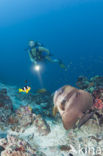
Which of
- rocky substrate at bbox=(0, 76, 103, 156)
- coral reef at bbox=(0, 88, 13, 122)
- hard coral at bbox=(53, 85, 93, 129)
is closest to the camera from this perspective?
hard coral at bbox=(53, 85, 93, 129)

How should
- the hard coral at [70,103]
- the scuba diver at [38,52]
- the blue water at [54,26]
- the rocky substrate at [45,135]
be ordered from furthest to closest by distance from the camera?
1. the blue water at [54,26]
2. the scuba diver at [38,52]
3. the rocky substrate at [45,135]
4. the hard coral at [70,103]

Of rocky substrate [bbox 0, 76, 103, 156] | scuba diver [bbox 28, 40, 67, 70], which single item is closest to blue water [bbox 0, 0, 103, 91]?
scuba diver [bbox 28, 40, 67, 70]

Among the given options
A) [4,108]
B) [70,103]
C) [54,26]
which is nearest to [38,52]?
[4,108]

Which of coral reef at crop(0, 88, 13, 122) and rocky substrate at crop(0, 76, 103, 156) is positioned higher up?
coral reef at crop(0, 88, 13, 122)

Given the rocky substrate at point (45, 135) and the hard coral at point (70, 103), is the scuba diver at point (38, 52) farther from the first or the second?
the hard coral at point (70, 103)

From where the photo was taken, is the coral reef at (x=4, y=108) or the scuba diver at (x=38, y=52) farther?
the scuba diver at (x=38, y=52)

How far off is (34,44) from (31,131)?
4.32m

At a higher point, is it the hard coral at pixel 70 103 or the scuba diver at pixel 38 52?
the scuba diver at pixel 38 52

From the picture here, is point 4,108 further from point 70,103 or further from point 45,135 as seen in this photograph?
point 70,103

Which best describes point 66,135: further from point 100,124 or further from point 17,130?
point 17,130

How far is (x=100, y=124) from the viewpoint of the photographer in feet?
15.5

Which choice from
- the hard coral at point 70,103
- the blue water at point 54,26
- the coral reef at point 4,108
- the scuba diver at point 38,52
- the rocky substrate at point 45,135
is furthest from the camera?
the blue water at point 54,26

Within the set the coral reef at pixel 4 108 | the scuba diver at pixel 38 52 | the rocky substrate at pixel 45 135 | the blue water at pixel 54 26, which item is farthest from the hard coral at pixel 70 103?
the blue water at pixel 54 26

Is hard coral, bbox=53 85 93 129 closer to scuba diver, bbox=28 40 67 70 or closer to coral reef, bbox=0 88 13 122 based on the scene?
coral reef, bbox=0 88 13 122
